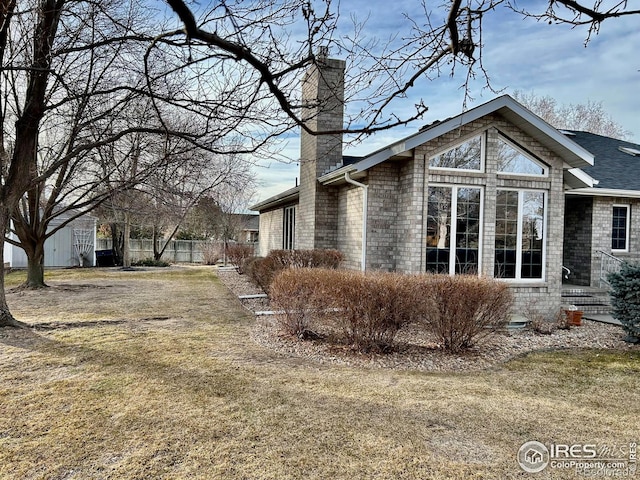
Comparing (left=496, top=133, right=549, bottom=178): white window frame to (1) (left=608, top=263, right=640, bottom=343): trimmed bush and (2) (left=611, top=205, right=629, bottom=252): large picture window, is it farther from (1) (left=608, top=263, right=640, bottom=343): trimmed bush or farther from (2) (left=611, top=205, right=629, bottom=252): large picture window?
(2) (left=611, top=205, right=629, bottom=252): large picture window

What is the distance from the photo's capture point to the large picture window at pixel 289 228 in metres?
15.4

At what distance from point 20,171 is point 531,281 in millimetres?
10136

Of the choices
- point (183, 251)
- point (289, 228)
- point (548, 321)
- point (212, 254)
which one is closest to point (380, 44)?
point (548, 321)

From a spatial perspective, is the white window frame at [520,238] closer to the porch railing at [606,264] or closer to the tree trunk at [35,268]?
the porch railing at [606,264]

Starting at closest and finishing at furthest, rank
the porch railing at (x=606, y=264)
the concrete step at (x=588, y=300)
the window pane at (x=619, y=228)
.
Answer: the concrete step at (x=588, y=300), the porch railing at (x=606, y=264), the window pane at (x=619, y=228)

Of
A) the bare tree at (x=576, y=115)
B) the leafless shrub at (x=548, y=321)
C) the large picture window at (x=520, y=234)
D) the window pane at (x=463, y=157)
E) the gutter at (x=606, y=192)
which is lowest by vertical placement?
the leafless shrub at (x=548, y=321)

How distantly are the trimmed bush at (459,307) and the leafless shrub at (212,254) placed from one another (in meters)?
23.0

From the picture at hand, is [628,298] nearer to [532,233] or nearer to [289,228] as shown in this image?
[532,233]

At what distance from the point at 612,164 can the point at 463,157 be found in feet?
23.7

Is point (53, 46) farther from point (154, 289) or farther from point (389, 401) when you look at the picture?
point (154, 289)

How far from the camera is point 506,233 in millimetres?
9266

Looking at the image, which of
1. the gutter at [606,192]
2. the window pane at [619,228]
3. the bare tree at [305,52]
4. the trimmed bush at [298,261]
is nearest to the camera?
the bare tree at [305,52]

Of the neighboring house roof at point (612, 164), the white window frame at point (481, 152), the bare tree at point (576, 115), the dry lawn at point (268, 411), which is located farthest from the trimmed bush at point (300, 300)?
the bare tree at point (576, 115)

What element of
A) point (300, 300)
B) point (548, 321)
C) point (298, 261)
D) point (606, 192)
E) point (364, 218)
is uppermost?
point (606, 192)
